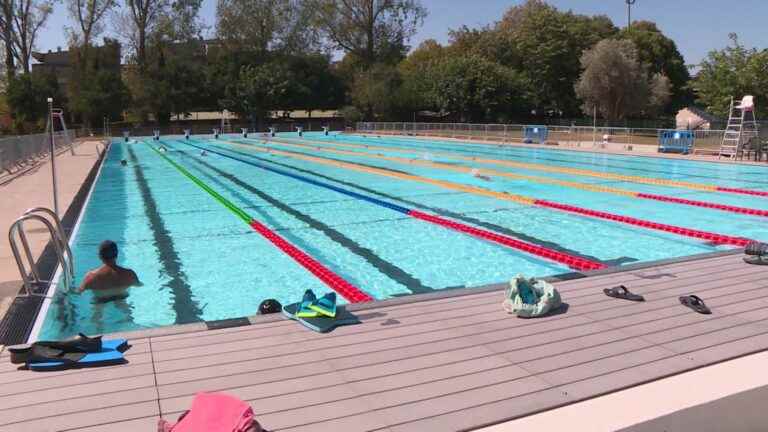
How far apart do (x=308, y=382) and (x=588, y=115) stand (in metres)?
42.1

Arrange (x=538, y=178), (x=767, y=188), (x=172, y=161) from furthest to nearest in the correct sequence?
(x=172, y=161)
(x=538, y=178)
(x=767, y=188)

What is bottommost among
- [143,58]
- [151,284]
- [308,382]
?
[151,284]

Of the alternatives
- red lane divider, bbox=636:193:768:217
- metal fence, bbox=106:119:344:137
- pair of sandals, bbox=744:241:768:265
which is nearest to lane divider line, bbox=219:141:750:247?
red lane divider, bbox=636:193:768:217

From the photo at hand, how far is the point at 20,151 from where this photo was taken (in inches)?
669

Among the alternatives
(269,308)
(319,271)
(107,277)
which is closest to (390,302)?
(269,308)

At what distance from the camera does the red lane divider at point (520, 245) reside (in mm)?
6801

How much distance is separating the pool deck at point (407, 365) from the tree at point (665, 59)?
1801 inches

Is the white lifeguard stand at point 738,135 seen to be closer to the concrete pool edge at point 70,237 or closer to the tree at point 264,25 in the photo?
the concrete pool edge at point 70,237

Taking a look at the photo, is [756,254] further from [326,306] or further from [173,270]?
[173,270]

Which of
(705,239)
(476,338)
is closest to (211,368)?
(476,338)

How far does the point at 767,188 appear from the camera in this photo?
12.2 metres

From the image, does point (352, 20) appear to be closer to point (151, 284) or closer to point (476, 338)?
point (151, 284)

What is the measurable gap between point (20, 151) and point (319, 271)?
14265mm

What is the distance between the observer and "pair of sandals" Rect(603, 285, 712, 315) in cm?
375
